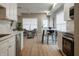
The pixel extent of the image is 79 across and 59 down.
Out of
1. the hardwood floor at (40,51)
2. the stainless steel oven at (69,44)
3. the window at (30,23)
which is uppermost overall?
the window at (30,23)

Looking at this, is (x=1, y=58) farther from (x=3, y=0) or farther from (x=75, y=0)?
(x=75, y=0)

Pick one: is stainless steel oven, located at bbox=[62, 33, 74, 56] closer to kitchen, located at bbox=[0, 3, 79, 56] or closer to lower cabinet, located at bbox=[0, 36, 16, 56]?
kitchen, located at bbox=[0, 3, 79, 56]

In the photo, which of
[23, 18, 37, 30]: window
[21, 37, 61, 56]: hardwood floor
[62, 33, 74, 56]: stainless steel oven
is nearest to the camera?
[62, 33, 74, 56]: stainless steel oven

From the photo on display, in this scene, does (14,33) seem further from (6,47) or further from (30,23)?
(30,23)

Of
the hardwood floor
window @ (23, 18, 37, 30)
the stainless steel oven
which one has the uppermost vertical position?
window @ (23, 18, 37, 30)

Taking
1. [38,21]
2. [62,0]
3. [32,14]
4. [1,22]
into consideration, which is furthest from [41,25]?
[62,0]

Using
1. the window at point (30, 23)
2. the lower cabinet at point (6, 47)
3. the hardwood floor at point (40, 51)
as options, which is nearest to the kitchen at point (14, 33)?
the lower cabinet at point (6, 47)

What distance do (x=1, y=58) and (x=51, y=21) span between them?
13.1 meters

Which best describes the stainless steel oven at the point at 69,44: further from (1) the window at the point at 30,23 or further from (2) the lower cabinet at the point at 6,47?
(1) the window at the point at 30,23

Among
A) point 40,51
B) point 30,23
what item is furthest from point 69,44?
point 30,23

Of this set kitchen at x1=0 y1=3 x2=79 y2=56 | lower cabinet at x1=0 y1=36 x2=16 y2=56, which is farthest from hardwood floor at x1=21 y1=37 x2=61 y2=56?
lower cabinet at x1=0 y1=36 x2=16 y2=56

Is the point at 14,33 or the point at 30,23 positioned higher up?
the point at 30,23

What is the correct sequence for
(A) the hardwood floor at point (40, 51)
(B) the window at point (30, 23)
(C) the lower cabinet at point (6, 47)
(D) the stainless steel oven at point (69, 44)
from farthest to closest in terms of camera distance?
(B) the window at point (30, 23) < (A) the hardwood floor at point (40, 51) < (D) the stainless steel oven at point (69, 44) < (C) the lower cabinet at point (6, 47)

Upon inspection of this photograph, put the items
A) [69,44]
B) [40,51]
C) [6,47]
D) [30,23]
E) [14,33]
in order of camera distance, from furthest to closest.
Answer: [30,23] < [40,51] < [14,33] < [69,44] < [6,47]
